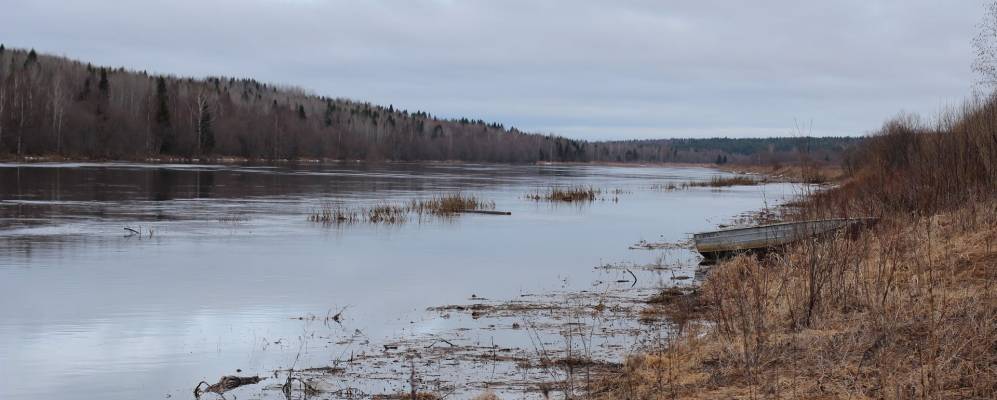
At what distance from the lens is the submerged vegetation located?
32844mm

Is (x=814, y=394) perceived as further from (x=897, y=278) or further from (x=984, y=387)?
(x=897, y=278)

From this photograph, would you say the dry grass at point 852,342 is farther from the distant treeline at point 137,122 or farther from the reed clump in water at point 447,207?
the distant treeline at point 137,122

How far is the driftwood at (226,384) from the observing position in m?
9.78

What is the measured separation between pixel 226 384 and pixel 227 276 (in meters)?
9.54

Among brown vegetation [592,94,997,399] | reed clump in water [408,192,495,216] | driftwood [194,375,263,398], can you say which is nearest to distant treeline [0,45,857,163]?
reed clump in water [408,192,495,216]

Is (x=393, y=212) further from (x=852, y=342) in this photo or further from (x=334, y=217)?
(x=852, y=342)

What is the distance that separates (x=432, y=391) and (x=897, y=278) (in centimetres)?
674

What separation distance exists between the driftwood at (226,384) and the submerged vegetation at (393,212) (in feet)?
71.6

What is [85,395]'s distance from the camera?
989 cm

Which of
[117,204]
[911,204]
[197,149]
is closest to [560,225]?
[911,204]

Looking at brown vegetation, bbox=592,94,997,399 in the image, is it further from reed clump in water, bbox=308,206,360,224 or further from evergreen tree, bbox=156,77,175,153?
evergreen tree, bbox=156,77,175,153

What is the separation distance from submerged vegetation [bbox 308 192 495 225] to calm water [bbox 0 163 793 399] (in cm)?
98

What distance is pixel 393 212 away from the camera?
35594 mm

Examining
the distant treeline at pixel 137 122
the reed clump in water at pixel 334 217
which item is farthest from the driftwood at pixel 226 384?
the distant treeline at pixel 137 122
